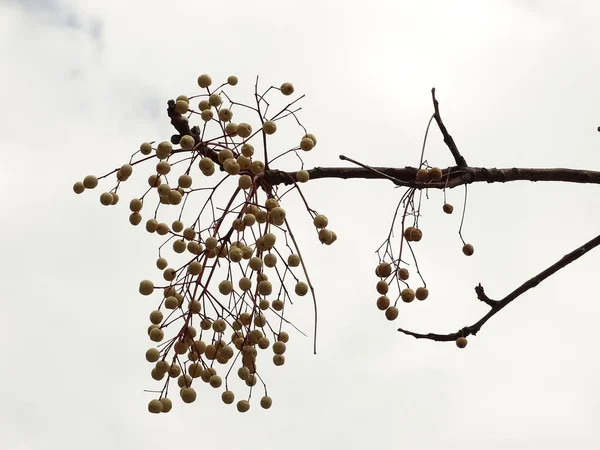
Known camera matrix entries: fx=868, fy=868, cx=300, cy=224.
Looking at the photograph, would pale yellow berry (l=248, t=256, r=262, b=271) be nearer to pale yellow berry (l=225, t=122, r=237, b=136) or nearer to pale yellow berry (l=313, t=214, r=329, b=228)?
pale yellow berry (l=313, t=214, r=329, b=228)

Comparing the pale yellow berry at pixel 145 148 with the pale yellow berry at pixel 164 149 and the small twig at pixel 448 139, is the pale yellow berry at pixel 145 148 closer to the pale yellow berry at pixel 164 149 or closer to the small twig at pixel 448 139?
the pale yellow berry at pixel 164 149

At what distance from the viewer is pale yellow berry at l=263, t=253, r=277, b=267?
1675 millimetres

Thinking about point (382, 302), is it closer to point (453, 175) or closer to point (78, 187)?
point (453, 175)

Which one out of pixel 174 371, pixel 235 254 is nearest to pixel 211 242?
pixel 235 254

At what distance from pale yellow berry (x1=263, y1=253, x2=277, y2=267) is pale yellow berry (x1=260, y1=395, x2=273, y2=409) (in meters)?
0.34

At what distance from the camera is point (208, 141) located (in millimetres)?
1753

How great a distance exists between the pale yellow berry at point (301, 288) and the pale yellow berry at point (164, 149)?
14.5 inches

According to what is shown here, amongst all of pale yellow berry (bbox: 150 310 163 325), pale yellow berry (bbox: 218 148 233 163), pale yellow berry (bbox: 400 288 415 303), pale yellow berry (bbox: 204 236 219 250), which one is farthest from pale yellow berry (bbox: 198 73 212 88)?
pale yellow berry (bbox: 400 288 415 303)

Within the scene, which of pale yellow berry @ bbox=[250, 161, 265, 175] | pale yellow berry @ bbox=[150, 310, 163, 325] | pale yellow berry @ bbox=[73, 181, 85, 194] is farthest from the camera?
pale yellow berry @ bbox=[73, 181, 85, 194]

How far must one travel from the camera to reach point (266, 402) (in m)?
1.87

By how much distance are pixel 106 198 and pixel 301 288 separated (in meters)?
0.45

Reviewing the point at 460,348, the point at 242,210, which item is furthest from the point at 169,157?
the point at 460,348

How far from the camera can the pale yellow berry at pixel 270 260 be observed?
1.67 metres

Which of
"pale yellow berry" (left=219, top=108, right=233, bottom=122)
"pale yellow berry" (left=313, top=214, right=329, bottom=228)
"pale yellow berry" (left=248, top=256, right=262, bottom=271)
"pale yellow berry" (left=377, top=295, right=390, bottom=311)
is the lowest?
"pale yellow berry" (left=248, top=256, right=262, bottom=271)
